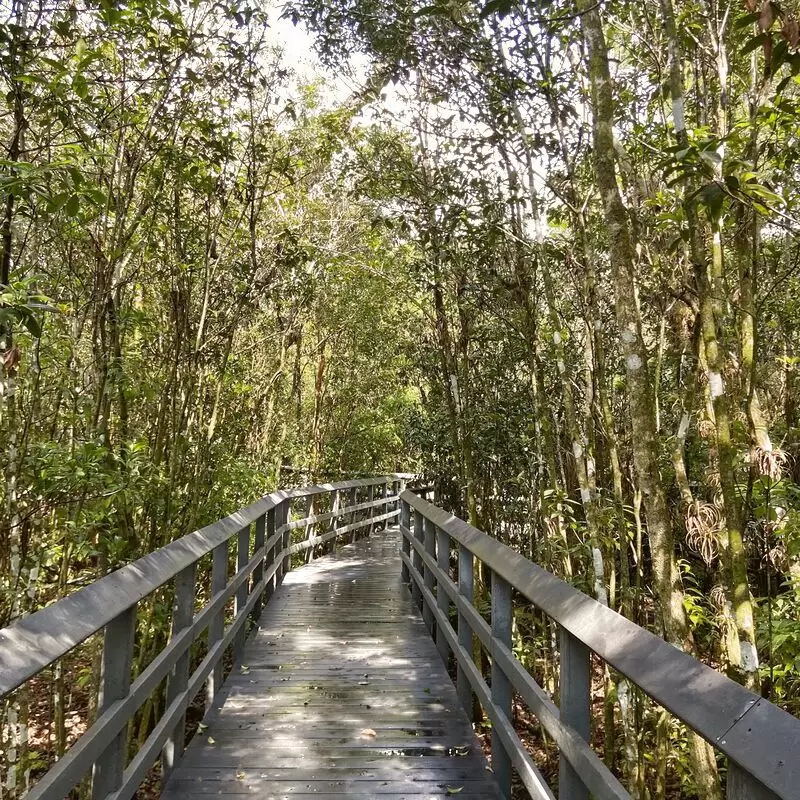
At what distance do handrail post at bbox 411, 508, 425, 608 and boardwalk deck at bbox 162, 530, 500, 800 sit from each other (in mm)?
470

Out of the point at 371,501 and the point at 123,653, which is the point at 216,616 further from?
the point at 371,501

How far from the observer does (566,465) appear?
957 centimetres

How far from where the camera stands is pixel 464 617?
382 cm

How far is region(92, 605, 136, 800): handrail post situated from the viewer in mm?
2199

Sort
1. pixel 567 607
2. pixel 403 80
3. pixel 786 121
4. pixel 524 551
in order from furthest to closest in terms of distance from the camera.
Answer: pixel 524 551 → pixel 403 80 → pixel 786 121 → pixel 567 607

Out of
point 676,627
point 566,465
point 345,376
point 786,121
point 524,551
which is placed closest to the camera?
point 676,627

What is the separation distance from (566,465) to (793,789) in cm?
873

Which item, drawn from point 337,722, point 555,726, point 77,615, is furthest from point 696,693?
point 337,722

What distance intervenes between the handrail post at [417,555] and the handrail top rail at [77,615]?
3.38m

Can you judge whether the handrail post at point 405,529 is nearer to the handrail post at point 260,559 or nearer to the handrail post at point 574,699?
the handrail post at point 260,559

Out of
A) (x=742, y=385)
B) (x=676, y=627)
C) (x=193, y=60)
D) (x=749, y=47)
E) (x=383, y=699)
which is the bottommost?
(x=383, y=699)

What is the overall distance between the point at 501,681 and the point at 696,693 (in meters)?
1.82

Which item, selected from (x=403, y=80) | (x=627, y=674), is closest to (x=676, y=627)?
(x=627, y=674)

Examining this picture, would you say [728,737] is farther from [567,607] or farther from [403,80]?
[403,80]
